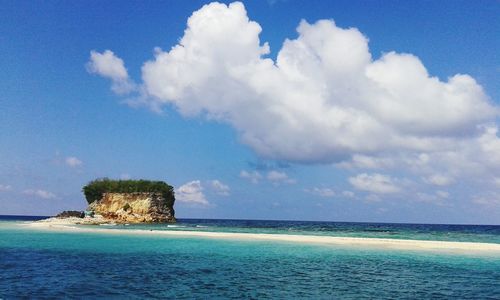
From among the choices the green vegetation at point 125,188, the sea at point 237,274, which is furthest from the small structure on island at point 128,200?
the sea at point 237,274

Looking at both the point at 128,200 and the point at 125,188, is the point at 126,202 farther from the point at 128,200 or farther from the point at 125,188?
the point at 125,188

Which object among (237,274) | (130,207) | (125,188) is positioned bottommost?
(237,274)

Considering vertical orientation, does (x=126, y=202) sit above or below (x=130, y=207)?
above

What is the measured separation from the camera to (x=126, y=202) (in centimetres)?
11869

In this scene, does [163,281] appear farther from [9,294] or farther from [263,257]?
[263,257]

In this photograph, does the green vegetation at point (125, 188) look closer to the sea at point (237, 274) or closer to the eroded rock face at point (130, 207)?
the eroded rock face at point (130, 207)

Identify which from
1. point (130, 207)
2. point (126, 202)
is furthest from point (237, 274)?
point (126, 202)

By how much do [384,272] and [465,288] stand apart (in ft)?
21.6

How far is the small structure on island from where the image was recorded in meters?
117

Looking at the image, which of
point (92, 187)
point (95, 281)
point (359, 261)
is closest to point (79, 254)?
point (95, 281)

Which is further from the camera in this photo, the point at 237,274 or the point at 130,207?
the point at 130,207

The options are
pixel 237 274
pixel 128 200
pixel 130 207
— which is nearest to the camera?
pixel 237 274

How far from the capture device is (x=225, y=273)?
29969 mm

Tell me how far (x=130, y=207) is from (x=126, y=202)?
1.85 m
